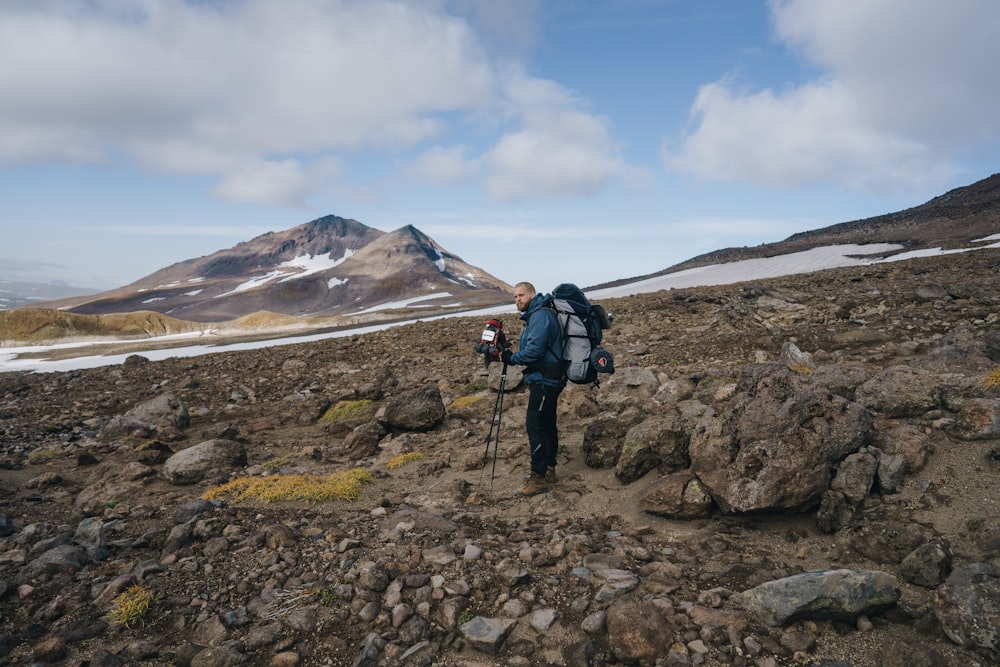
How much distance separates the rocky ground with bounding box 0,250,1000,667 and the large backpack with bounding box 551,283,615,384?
3.58 feet

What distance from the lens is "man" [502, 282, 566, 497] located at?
638 cm

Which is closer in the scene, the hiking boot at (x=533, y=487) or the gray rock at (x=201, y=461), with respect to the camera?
the hiking boot at (x=533, y=487)

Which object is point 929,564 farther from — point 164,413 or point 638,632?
point 164,413

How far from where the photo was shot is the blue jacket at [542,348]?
20.8 ft

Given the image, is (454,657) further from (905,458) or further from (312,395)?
(312,395)

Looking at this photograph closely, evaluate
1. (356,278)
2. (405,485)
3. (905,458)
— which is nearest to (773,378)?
(905,458)

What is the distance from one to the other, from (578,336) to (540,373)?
2.31ft

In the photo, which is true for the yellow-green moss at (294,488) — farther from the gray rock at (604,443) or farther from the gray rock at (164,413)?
the gray rock at (164,413)

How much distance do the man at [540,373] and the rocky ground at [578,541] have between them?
0.45m

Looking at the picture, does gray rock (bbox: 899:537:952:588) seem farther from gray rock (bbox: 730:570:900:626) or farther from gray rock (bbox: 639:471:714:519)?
gray rock (bbox: 639:471:714:519)

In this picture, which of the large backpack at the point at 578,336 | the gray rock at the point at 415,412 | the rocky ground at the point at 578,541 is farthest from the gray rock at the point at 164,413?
the large backpack at the point at 578,336

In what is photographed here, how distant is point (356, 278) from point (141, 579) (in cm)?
13481

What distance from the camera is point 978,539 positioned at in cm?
393

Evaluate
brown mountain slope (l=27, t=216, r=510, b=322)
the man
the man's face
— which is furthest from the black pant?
brown mountain slope (l=27, t=216, r=510, b=322)
